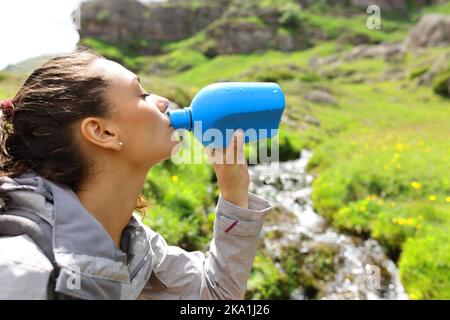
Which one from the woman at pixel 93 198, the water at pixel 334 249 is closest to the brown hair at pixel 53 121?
the woman at pixel 93 198

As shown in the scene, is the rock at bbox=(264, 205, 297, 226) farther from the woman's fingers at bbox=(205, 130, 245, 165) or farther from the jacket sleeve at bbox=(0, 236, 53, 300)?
the jacket sleeve at bbox=(0, 236, 53, 300)

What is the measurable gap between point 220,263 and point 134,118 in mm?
885

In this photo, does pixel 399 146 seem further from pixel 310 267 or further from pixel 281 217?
pixel 310 267

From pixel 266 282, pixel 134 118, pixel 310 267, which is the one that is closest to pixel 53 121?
pixel 134 118

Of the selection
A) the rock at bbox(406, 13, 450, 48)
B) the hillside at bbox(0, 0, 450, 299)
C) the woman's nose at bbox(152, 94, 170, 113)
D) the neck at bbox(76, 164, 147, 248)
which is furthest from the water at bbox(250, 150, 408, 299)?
the rock at bbox(406, 13, 450, 48)

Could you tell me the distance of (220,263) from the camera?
242 centimetres

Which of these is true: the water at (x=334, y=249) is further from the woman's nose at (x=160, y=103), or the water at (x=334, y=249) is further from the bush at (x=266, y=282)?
the woman's nose at (x=160, y=103)

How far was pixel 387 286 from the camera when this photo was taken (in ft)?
20.9

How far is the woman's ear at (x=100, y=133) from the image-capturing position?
202 cm

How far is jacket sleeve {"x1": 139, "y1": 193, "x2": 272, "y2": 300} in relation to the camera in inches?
92.8

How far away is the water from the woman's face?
14.6 ft

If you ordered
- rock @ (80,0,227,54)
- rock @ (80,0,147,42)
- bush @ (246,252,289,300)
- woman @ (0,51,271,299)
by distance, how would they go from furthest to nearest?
rock @ (80,0,227,54) → rock @ (80,0,147,42) → bush @ (246,252,289,300) → woman @ (0,51,271,299)
